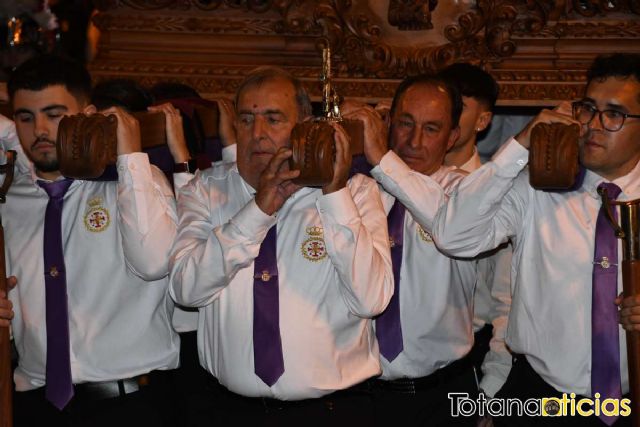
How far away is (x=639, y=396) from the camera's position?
3082 millimetres

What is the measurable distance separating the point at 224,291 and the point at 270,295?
157 mm

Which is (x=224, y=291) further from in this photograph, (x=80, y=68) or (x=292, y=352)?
(x=80, y=68)

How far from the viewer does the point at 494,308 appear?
13.9ft

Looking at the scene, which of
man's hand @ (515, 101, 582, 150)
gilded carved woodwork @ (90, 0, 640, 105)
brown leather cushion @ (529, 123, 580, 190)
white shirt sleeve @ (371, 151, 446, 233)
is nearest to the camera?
brown leather cushion @ (529, 123, 580, 190)

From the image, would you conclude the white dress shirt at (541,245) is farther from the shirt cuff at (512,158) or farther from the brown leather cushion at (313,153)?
the brown leather cushion at (313,153)

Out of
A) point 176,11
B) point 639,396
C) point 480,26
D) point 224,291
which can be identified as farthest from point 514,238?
point 176,11

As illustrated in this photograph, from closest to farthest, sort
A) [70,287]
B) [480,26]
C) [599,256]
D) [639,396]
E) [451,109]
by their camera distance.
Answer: [639,396] < [599,256] < [70,287] < [451,109] < [480,26]

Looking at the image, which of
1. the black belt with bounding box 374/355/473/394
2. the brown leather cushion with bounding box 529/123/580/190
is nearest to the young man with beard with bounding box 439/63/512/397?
the black belt with bounding box 374/355/473/394

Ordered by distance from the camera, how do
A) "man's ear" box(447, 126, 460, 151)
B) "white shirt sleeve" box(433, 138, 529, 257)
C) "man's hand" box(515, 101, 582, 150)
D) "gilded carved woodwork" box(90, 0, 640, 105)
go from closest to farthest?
"man's hand" box(515, 101, 582, 150), "white shirt sleeve" box(433, 138, 529, 257), "man's ear" box(447, 126, 460, 151), "gilded carved woodwork" box(90, 0, 640, 105)

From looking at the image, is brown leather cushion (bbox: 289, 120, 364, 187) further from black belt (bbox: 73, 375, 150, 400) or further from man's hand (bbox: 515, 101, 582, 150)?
black belt (bbox: 73, 375, 150, 400)

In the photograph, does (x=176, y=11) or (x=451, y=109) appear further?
(x=176, y=11)

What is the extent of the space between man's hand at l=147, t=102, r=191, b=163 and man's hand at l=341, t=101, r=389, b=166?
60cm

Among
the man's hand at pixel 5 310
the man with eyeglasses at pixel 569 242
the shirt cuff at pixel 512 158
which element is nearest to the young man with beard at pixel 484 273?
the man with eyeglasses at pixel 569 242

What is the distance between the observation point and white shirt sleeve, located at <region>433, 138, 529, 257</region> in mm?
3312
